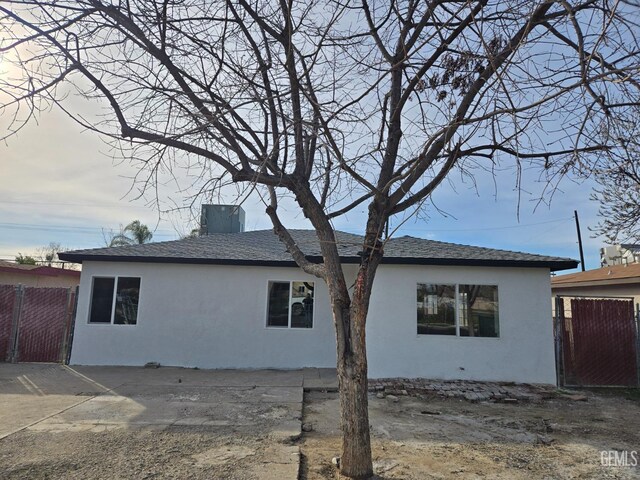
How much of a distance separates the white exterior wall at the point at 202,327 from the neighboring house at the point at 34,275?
566cm

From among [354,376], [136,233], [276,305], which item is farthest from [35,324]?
[136,233]

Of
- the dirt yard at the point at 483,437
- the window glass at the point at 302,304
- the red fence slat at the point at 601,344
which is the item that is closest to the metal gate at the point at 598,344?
the red fence slat at the point at 601,344

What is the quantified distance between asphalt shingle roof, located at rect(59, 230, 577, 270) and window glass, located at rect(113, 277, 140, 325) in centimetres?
A: 59

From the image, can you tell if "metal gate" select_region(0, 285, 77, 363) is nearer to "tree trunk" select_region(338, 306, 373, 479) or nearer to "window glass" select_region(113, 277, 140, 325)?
"window glass" select_region(113, 277, 140, 325)

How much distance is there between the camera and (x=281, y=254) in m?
10.5

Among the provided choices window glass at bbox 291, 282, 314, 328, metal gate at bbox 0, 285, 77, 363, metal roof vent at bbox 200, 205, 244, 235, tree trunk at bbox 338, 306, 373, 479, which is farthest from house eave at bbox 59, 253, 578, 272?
tree trunk at bbox 338, 306, 373, 479

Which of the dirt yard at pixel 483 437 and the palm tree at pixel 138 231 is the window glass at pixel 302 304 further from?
the palm tree at pixel 138 231

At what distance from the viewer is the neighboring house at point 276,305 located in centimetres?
907

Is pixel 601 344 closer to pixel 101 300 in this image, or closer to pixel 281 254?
pixel 281 254

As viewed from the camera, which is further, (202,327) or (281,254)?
(281,254)

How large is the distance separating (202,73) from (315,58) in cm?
150

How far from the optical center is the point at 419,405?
7.05 metres

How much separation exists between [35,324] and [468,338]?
34.3ft

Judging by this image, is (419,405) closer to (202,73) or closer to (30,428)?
(30,428)
